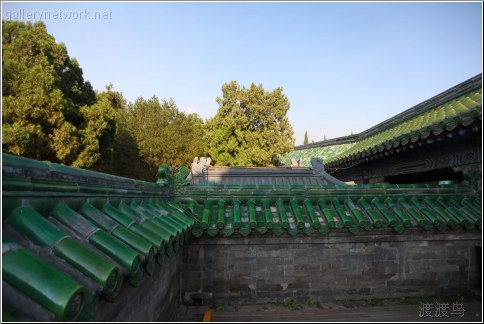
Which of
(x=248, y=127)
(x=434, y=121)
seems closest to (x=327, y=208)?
(x=434, y=121)

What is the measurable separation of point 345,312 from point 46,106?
1595cm

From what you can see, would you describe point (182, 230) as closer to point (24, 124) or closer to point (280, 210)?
point (280, 210)

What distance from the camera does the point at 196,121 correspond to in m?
27.4

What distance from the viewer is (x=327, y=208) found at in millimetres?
4723

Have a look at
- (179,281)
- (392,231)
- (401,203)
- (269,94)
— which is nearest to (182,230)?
(179,281)

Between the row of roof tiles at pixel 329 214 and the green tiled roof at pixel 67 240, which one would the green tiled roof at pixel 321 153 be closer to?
the row of roof tiles at pixel 329 214

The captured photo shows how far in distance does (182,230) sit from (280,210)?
5.82 feet

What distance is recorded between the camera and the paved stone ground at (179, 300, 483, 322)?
402 centimetres

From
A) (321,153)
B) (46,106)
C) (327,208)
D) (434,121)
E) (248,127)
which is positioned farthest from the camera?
(248,127)

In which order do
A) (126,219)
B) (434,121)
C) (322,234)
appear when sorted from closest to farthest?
1. (126,219)
2. (322,234)
3. (434,121)

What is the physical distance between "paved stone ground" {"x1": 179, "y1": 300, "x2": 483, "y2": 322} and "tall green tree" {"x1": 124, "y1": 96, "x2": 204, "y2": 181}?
808 inches

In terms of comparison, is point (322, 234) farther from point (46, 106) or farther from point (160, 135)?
point (160, 135)

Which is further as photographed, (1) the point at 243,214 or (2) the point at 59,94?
(2) the point at 59,94

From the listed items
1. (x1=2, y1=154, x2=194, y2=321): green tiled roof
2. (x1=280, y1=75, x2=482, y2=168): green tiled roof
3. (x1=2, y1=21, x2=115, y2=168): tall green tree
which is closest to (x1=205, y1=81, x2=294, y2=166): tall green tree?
(x1=2, y1=21, x2=115, y2=168): tall green tree
